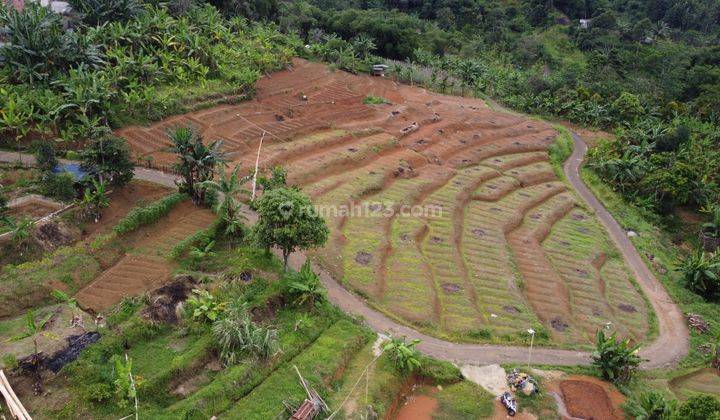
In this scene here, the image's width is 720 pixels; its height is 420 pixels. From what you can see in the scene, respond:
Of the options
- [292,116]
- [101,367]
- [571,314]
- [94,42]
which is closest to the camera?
[101,367]

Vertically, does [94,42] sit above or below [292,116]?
above

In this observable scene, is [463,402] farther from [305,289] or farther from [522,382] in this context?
[305,289]

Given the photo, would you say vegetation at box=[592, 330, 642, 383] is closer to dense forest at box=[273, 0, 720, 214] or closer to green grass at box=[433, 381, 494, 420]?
green grass at box=[433, 381, 494, 420]

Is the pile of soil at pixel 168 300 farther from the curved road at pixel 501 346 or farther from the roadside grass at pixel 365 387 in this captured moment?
the roadside grass at pixel 365 387

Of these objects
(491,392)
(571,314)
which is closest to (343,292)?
(491,392)

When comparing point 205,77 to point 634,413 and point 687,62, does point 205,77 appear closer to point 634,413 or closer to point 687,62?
point 634,413

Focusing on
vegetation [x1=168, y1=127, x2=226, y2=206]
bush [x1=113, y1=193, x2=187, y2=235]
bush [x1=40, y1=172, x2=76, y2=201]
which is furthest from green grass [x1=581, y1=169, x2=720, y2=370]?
bush [x1=40, y1=172, x2=76, y2=201]

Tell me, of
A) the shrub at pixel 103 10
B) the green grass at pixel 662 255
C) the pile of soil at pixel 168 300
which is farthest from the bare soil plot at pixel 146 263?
the green grass at pixel 662 255
